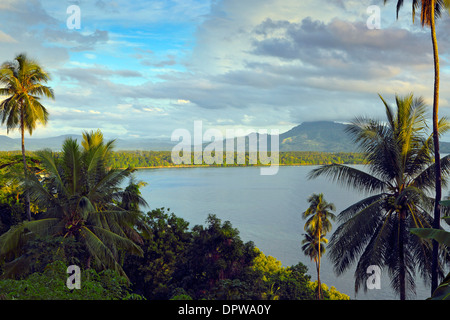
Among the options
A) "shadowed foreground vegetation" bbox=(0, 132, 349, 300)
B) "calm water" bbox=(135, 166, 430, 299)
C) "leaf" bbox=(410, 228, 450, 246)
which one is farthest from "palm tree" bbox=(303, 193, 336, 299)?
"leaf" bbox=(410, 228, 450, 246)

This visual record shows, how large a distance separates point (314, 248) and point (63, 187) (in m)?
24.1

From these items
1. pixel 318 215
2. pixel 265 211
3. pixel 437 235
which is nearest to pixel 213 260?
pixel 437 235

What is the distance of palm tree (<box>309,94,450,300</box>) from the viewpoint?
10.4m

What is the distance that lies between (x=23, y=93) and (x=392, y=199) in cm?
1604

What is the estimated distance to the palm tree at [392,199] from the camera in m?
10.4

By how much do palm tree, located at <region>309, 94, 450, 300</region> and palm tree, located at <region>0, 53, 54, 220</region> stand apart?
1343cm

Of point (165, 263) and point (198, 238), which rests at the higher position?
point (198, 238)

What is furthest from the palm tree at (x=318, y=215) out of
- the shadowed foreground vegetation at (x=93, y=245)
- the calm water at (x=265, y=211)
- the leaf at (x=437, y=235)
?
the leaf at (x=437, y=235)

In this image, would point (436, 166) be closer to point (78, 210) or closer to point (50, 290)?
point (50, 290)

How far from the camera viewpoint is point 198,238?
16.5 metres

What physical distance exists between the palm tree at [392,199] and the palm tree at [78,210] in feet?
22.8

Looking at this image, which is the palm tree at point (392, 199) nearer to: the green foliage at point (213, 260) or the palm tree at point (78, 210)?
the green foliage at point (213, 260)

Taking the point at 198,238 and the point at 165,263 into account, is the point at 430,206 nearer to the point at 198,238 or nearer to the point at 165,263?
the point at 198,238
